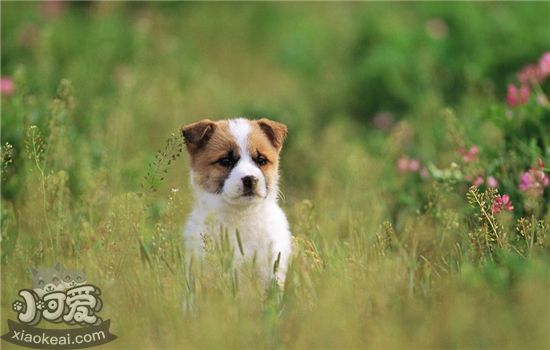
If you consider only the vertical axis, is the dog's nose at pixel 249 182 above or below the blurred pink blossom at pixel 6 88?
below

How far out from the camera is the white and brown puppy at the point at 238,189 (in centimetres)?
480

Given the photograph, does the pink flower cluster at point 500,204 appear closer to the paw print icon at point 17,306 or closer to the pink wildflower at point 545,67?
the pink wildflower at point 545,67

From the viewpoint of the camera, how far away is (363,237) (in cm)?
500

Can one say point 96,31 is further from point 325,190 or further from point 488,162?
point 488,162

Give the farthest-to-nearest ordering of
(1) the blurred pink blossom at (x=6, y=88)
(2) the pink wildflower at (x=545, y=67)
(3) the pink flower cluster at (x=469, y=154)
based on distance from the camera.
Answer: (1) the blurred pink blossom at (x=6, y=88) → (2) the pink wildflower at (x=545, y=67) → (3) the pink flower cluster at (x=469, y=154)

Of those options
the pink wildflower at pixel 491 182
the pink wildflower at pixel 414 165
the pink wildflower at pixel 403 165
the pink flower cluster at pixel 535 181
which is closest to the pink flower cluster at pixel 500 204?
the pink flower cluster at pixel 535 181

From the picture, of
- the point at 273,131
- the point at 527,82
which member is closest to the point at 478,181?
the point at 273,131

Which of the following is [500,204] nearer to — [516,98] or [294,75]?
[516,98]

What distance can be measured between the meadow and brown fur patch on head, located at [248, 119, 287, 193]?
362 mm

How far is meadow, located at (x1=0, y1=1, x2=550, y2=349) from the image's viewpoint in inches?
156

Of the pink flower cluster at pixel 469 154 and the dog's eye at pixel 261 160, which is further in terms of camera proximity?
the pink flower cluster at pixel 469 154

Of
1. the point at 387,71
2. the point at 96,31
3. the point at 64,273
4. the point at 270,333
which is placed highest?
the point at 96,31

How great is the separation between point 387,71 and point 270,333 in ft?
18.2

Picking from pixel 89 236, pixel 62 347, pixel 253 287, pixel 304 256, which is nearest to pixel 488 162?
pixel 304 256
